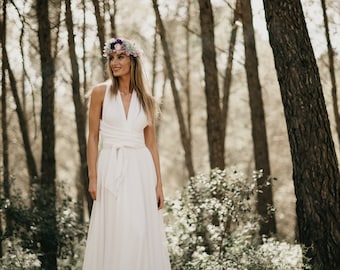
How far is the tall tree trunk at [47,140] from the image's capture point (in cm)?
972

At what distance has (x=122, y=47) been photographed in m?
5.73

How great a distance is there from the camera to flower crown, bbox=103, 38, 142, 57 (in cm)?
573

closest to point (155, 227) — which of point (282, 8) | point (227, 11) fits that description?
point (282, 8)

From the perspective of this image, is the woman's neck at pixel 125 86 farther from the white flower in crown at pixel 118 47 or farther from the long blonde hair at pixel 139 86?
the white flower in crown at pixel 118 47

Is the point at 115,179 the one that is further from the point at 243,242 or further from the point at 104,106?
the point at 243,242

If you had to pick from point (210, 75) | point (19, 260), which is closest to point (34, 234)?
point (19, 260)

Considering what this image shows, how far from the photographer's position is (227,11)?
56.5ft

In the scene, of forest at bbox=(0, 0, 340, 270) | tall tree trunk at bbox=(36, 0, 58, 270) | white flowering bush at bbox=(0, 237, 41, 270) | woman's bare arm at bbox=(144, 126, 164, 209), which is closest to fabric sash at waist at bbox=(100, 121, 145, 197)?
woman's bare arm at bbox=(144, 126, 164, 209)

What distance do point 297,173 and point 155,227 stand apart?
1864 millimetres

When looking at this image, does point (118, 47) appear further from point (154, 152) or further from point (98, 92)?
point (154, 152)

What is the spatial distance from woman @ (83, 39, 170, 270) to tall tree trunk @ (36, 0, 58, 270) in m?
4.30

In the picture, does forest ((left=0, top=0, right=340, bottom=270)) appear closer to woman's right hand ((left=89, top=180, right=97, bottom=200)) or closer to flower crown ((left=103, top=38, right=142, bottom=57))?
flower crown ((left=103, top=38, right=142, bottom=57))

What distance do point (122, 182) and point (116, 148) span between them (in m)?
0.31

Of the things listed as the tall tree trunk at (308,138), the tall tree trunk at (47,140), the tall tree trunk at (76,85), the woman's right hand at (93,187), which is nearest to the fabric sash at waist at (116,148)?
the woman's right hand at (93,187)
